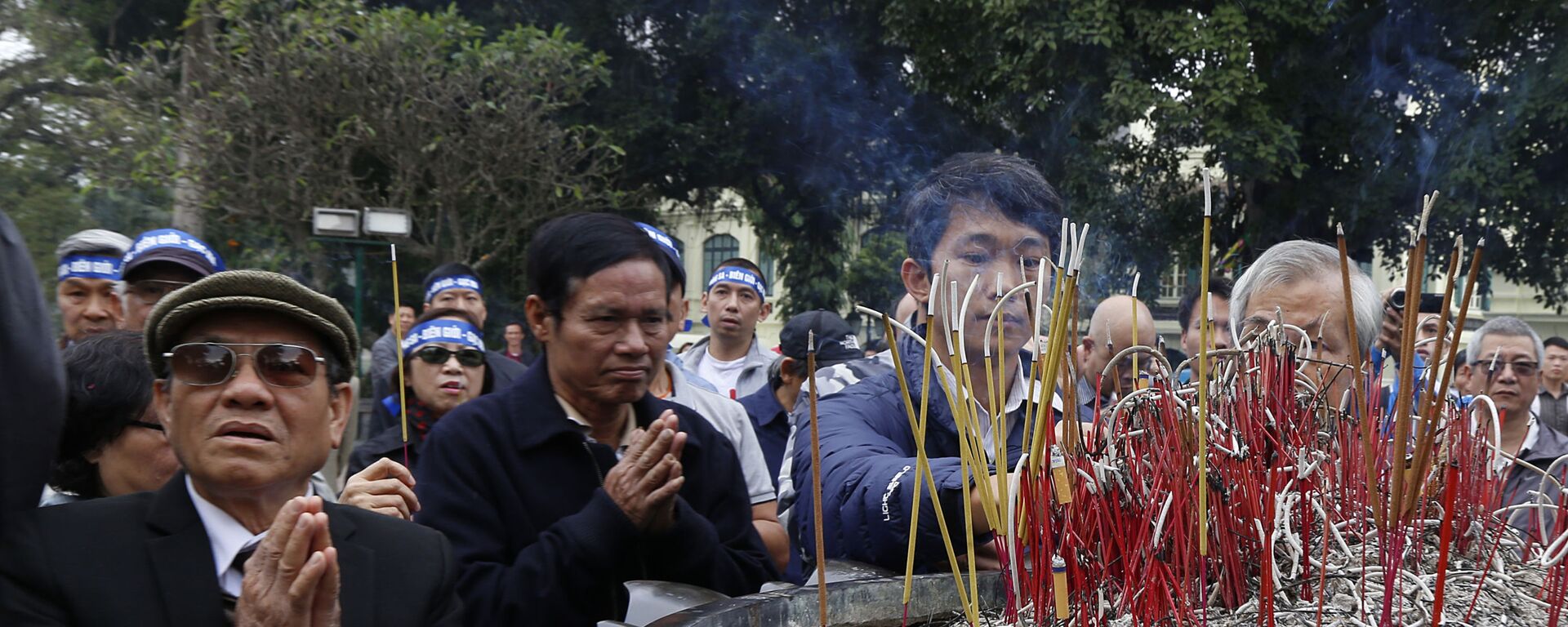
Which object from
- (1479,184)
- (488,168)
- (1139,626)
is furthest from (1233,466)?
(488,168)

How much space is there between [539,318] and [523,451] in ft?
1.21

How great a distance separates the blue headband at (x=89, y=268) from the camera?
406 centimetres

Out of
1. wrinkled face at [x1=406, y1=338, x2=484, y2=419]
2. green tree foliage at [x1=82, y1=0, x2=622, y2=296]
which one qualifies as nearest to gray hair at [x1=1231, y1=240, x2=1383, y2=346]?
wrinkled face at [x1=406, y1=338, x2=484, y2=419]

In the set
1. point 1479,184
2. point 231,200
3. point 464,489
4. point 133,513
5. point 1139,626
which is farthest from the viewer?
point 231,200

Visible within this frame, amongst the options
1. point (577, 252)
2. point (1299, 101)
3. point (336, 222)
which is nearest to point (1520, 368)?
point (577, 252)

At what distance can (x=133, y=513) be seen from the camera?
186 cm

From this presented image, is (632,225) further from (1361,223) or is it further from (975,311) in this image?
(1361,223)

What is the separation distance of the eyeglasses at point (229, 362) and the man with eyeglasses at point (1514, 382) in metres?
3.38

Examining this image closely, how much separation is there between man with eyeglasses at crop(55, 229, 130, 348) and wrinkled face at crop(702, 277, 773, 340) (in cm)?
257

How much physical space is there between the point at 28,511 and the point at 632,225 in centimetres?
148

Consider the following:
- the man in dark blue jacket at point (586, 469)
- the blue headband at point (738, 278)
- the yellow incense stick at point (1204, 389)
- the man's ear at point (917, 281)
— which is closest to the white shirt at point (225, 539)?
the man in dark blue jacket at point (586, 469)

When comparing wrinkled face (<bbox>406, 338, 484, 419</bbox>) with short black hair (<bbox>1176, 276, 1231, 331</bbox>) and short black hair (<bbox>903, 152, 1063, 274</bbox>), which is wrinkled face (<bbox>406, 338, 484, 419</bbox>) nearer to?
short black hair (<bbox>903, 152, 1063, 274</bbox>)

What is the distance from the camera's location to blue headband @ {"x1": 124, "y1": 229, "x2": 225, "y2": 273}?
371 cm

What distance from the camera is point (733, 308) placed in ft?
19.7
